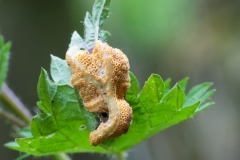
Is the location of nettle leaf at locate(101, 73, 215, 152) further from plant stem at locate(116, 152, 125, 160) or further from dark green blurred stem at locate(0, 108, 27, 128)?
dark green blurred stem at locate(0, 108, 27, 128)

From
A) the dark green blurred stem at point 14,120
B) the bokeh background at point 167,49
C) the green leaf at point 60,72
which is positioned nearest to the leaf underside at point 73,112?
the green leaf at point 60,72

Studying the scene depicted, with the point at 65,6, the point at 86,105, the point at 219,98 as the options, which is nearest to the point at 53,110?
the point at 86,105

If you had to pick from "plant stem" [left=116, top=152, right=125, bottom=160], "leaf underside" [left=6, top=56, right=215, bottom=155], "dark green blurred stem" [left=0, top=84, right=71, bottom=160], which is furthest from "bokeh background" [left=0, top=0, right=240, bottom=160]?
"leaf underside" [left=6, top=56, right=215, bottom=155]

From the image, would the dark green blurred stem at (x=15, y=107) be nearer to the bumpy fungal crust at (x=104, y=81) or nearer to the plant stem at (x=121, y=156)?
the plant stem at (x=121, y=156)

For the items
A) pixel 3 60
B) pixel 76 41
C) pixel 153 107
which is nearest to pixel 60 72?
pixel 76 41

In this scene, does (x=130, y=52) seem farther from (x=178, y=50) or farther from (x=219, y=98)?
(x=219, y=98)
